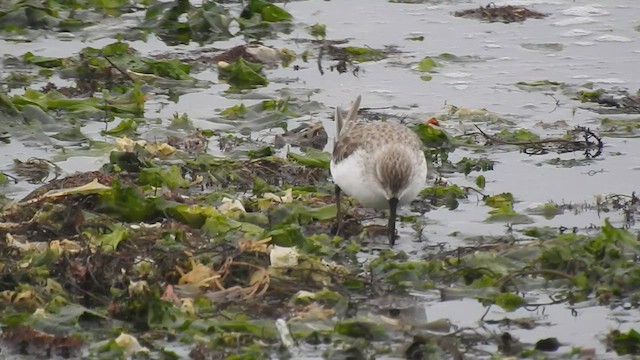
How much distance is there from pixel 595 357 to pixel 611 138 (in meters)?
4.81

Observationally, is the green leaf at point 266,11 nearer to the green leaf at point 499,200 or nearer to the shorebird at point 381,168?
the green leaf at point 499,200

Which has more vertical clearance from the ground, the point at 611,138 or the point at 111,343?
the point at 111,343

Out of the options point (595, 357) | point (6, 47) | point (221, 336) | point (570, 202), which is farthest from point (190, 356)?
point (6, 47)

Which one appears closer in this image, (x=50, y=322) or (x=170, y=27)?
(x=50, y=322)

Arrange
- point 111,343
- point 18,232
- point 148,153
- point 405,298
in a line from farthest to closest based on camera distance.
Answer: point 148,153, point 18,232, point 405,298, point 111,343

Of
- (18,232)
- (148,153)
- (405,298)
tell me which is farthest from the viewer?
(148,153)

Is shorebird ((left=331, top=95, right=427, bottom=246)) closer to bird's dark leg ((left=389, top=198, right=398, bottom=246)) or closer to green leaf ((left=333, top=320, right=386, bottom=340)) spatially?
bird's dark leg ((left=389, top=198, right=398, bottom=246))

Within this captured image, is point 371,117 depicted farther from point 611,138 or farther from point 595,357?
point 595,357

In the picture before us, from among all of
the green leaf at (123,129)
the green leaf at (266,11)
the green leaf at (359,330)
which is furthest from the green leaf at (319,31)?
the green leaf at (359,330)

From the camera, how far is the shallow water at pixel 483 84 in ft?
29.9

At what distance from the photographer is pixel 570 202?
31.7 feet

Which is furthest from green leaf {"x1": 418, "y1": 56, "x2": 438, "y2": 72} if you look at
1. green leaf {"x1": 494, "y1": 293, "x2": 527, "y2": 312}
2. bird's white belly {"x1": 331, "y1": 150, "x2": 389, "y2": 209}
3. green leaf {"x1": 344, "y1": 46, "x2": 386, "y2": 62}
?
green leaf {"x1": 494, "y1": 293, "x2": 527, "y2": 312}

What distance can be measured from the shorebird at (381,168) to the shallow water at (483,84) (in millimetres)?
331

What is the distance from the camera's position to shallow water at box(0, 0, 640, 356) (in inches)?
359
